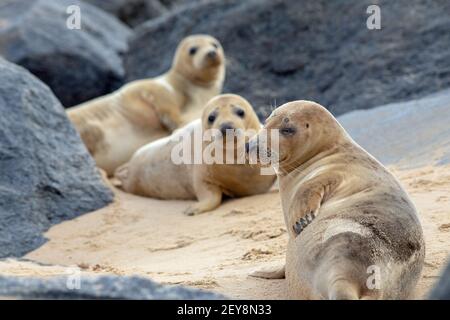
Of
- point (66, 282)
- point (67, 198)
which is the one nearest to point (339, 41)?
point (67, 198)

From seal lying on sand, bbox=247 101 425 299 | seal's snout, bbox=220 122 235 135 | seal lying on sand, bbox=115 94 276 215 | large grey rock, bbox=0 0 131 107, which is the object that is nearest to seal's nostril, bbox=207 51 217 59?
seal lying on sand, bbox=115 94 276 215

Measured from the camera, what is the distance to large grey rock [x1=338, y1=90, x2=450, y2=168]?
8117 mm

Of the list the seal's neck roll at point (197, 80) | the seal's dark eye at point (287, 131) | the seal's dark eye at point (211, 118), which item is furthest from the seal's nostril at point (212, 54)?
the seal's dark eye at point (287, 131)

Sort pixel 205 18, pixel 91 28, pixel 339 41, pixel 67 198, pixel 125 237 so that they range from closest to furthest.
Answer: pixel 125 237
pixel 67 198
pixel 339 41
pixel 205 18
pixel 91 28

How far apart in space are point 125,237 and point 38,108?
1.71 meters

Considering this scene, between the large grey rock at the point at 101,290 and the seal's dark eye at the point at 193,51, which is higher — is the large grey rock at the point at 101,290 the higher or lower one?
the lower one

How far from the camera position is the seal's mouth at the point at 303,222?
4.75 m

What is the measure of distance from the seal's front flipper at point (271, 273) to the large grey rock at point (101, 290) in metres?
1.27

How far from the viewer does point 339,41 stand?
12.5 m

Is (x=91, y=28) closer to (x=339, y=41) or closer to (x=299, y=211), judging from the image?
(x=339, y=41)

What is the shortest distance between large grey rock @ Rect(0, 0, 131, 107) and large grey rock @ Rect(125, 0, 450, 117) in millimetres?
471

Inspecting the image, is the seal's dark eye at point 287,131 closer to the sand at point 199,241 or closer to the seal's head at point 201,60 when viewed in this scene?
the sand at point 199,241

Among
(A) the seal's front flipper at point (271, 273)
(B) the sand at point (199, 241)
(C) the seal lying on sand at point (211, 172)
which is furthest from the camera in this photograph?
(C) the seal lying on sand at point (211, 172)

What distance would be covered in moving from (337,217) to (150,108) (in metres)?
7.49
